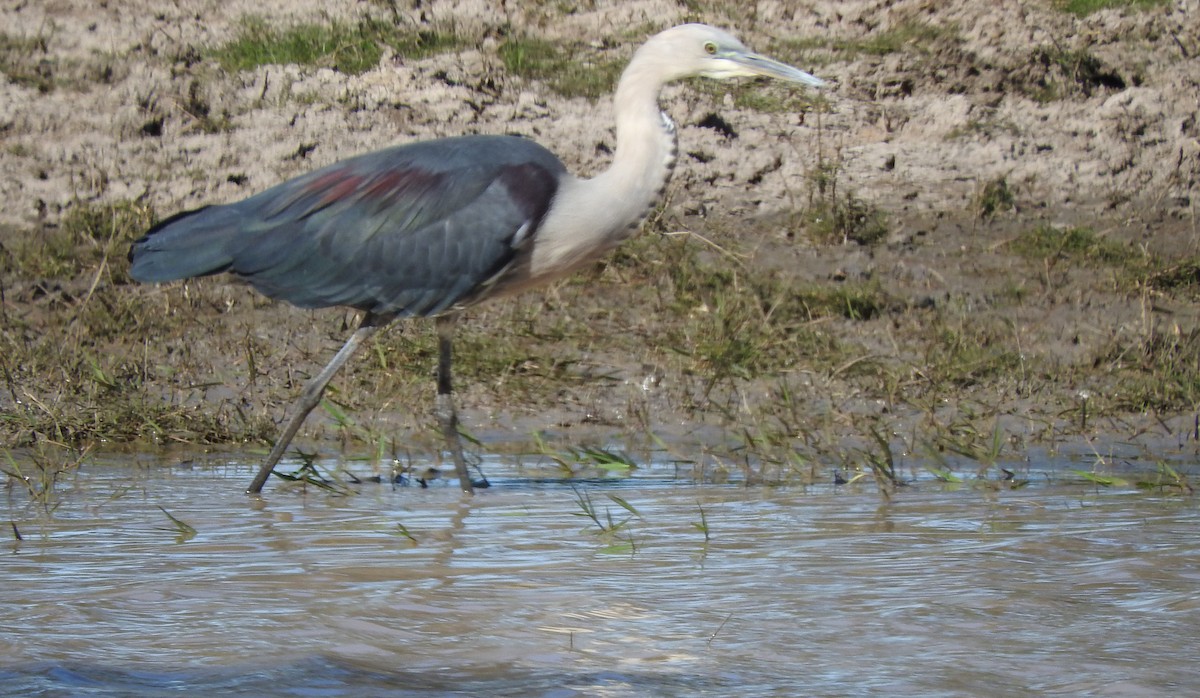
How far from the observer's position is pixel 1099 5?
31.1 feet

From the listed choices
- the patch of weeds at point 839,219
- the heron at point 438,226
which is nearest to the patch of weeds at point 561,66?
the patch of weeds at point 839,219

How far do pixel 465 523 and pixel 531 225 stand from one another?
1.07 meters

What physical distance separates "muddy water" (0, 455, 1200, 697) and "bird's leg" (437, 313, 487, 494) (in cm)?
22

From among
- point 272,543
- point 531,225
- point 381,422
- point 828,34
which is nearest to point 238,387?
point 381,422

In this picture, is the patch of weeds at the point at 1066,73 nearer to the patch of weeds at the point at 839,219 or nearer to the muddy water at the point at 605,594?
the patch of weeds at the point at 839,219

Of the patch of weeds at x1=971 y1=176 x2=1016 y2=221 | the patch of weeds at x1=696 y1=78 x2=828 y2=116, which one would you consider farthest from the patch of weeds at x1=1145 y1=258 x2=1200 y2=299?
the patch of weeds at x1=696 y1=78 x2=828 y2=116

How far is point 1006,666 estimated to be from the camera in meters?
3.44

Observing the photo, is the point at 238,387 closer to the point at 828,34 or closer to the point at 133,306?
the point at 133,306

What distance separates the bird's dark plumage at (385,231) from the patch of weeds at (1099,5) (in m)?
4.50

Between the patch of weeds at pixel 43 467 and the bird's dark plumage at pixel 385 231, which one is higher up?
the bird's dark plumage at pixel 385 231

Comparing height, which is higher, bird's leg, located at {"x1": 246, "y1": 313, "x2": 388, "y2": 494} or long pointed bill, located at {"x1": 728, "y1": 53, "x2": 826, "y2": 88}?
long pointed bill, located at {"x1": 728, "y1": 53, "x2": 826, "y2": 88}

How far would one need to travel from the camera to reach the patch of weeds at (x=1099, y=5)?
9.41 meters

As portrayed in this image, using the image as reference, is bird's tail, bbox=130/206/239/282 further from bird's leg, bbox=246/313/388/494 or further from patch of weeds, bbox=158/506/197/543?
patch of weeds, bbox=158/506/197/543

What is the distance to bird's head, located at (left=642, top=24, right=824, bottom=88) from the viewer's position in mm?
6027
